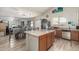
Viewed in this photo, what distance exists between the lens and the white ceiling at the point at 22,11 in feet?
6.57

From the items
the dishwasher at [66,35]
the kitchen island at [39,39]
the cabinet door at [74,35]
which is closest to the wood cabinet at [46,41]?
the kitchen island at [39,39]

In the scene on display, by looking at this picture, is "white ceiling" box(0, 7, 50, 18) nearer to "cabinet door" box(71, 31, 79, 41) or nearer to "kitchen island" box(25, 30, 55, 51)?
"kitchen island" box(25, 30, 55, 51)

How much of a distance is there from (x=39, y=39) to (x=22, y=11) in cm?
67

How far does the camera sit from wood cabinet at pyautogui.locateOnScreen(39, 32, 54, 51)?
6.79 ft

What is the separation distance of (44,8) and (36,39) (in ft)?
2.15

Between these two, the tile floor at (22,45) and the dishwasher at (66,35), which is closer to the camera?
the tile floor at (22,45)

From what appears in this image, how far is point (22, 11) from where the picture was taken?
2041mm

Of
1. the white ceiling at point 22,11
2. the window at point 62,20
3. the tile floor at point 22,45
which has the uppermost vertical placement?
the white ceiling at point 22,11

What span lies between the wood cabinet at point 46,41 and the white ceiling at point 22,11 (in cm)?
50

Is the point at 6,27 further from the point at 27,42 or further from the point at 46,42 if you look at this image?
the point at 46,42

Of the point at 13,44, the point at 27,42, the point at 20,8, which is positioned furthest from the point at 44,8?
the point at 13,44

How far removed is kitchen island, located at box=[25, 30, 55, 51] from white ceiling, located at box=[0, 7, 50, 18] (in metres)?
0.37

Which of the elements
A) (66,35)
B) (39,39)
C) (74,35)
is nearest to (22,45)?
(39,39)

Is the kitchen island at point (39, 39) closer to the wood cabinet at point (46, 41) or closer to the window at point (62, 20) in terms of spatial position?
the wood cabinet at point (46, 41)
